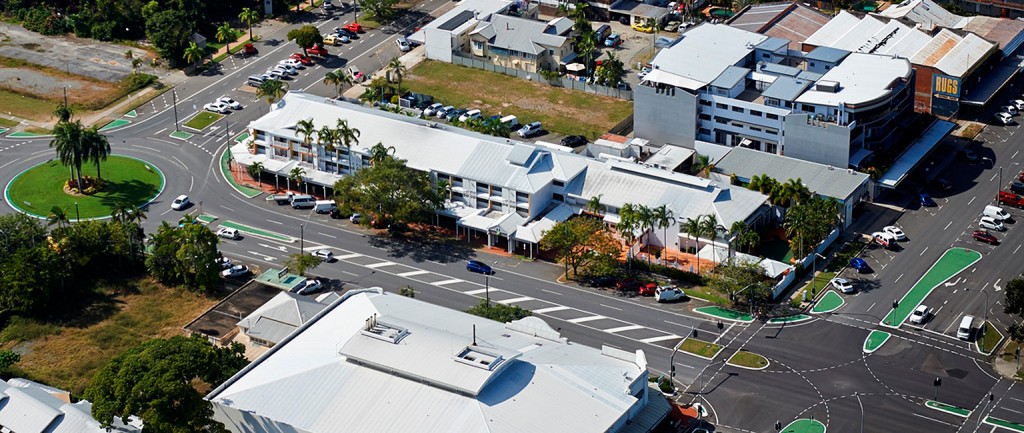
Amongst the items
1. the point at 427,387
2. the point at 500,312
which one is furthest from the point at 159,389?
the point at 500,312

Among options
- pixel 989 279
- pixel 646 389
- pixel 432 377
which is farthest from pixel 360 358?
pixel 989 279

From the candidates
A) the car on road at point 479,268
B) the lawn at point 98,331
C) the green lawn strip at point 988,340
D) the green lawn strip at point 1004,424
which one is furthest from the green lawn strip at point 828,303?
the lawn at point 98,331

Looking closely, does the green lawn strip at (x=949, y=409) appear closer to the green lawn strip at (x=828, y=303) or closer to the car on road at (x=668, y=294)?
the green lawn strip at (x=828, y=303)

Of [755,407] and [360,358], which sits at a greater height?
[360,358]

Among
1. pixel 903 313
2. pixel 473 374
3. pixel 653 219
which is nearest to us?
pixel 473 374

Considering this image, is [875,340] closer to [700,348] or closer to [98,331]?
[700,348]

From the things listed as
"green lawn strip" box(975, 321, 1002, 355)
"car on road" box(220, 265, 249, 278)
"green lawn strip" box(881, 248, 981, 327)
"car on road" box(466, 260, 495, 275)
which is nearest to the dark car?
"green lawn strip" box(881, 248, 981, 327)

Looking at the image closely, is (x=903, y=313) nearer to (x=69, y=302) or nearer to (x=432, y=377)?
(x=432, y=377)

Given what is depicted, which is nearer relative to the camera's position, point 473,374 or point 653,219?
point 473,374
